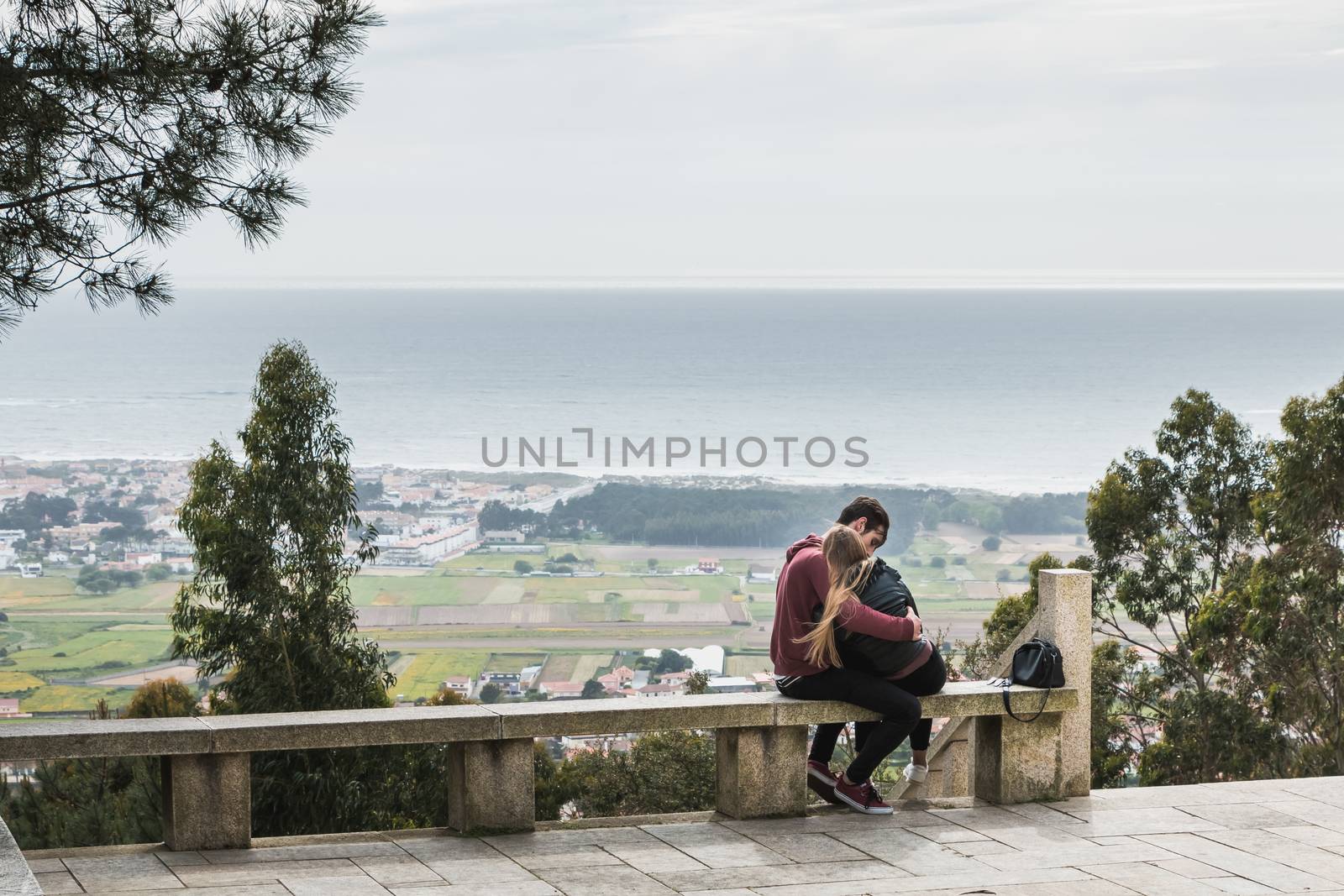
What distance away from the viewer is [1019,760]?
6.89 metres

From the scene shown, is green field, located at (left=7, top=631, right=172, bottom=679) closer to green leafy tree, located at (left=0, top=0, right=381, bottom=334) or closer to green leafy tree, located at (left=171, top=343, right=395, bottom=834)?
green leafy tree, located at (left=171, top=343, right=395, bottom=834)

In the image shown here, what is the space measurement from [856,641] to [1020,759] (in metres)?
1.06

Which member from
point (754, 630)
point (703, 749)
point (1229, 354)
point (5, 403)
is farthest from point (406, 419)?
point (703, 749)

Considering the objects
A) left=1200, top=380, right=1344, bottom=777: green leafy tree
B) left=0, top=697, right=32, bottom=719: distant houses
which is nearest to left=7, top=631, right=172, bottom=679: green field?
left=0, top=697, right=32, bottom=719: distant houses

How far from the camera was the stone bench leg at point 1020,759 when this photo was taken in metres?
6.86

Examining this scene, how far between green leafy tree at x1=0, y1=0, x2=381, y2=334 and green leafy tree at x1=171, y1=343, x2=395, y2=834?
12014mm

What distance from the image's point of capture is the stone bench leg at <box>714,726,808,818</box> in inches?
257

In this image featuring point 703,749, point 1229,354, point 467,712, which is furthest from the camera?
point 1229,354

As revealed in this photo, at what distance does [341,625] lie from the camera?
63.6ft

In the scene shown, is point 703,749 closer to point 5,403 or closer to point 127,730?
point 127,730

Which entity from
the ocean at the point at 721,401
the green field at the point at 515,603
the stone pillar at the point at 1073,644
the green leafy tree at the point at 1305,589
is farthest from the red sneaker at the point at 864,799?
the ocean at the point at 721,401

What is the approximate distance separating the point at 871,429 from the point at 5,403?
87040 mm

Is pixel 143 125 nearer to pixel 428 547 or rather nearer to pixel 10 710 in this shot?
pixel 10 710

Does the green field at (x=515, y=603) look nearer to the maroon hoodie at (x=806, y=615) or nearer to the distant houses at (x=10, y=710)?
the distant houses at (x=10, y=710)
